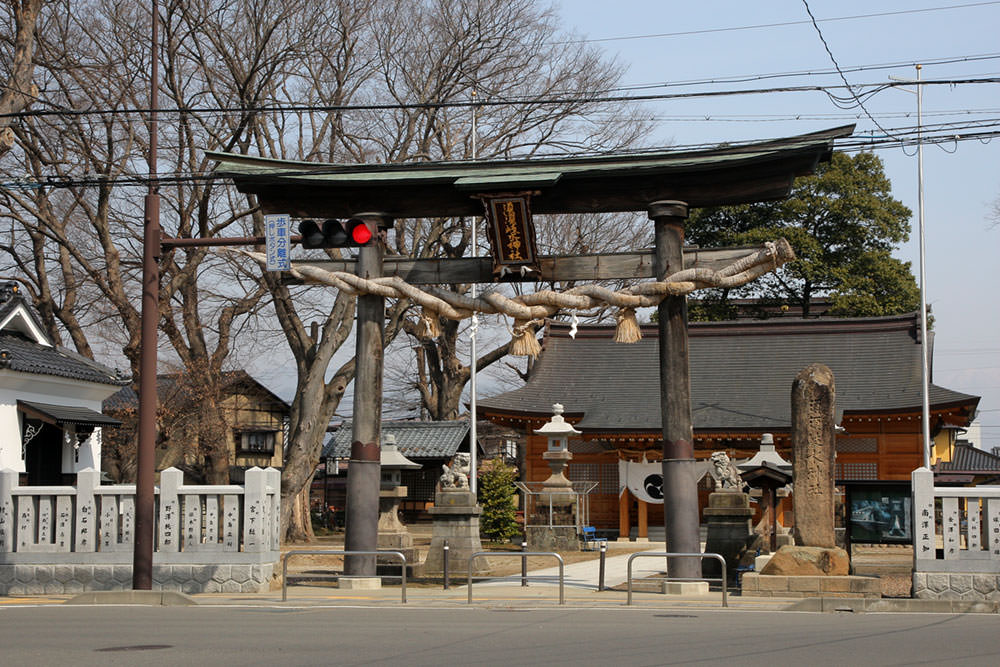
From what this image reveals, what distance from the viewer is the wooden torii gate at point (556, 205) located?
1788 centimetres

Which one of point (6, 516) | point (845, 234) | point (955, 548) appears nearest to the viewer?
point (955, 548)

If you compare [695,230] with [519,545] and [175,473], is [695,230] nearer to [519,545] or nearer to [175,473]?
[519,545]

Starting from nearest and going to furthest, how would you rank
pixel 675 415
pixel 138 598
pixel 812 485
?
pixel 138 598
pixel 812 485
pixel 675 415

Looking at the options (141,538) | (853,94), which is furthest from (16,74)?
(853,94)

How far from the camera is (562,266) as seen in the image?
62.0ft

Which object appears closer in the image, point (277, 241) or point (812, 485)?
point (812, 485)

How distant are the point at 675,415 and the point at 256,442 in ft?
138

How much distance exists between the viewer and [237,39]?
29.5 metres

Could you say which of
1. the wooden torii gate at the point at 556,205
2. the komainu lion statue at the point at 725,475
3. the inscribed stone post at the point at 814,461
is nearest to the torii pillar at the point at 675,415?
→ the wooden torii gate at the point at 556,205

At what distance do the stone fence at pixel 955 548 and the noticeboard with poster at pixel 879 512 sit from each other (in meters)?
2.19

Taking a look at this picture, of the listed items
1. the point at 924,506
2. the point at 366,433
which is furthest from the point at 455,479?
the point at 924,506

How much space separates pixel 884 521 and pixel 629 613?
20.9ft

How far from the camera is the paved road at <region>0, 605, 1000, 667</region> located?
10555mm

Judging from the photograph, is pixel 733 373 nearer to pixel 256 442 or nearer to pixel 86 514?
pixel 256 442
